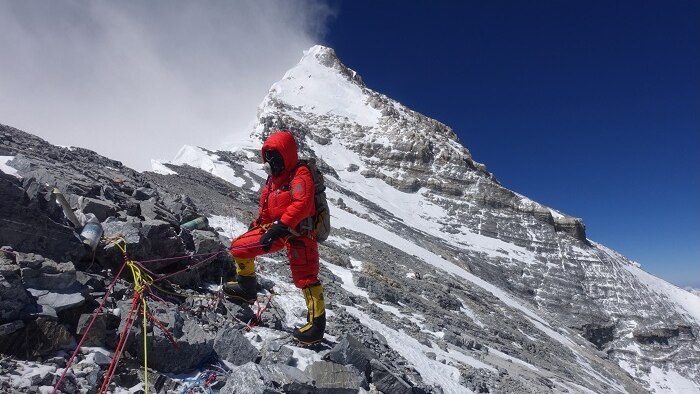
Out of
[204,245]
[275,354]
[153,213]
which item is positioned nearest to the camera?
[275,354]

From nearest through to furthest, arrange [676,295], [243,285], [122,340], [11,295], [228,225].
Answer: [11,295] → [122,340] → [243,285] → [228,225] → [676,295]

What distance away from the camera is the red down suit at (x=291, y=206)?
5.54 meters

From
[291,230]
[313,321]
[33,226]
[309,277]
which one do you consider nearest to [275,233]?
[291,230]

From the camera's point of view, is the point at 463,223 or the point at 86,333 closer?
the point at 86,333

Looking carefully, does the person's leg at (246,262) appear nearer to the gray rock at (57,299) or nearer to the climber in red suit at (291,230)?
the climber in red suit at (291,230)

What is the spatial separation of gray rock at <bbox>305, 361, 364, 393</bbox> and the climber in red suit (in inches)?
27.3

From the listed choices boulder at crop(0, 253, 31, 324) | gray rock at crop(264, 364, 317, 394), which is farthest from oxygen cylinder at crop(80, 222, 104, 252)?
gray rock at crop(264, 364, 317, 394)

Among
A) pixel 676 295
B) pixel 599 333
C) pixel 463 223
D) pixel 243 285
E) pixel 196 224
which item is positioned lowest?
pixel 243 285

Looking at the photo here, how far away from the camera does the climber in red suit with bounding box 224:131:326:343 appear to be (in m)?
5.46

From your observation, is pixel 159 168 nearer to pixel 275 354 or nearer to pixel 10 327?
pixel 275 354

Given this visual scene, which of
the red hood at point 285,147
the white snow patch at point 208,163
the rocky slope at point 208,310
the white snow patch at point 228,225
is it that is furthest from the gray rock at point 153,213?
the white snow patch at point 208,163

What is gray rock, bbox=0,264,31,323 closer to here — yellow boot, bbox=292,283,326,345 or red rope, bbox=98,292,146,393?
red rope, bbox=98,292,146,393

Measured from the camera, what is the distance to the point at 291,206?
5.45 meters

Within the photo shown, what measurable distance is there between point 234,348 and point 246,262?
5.20 feet
